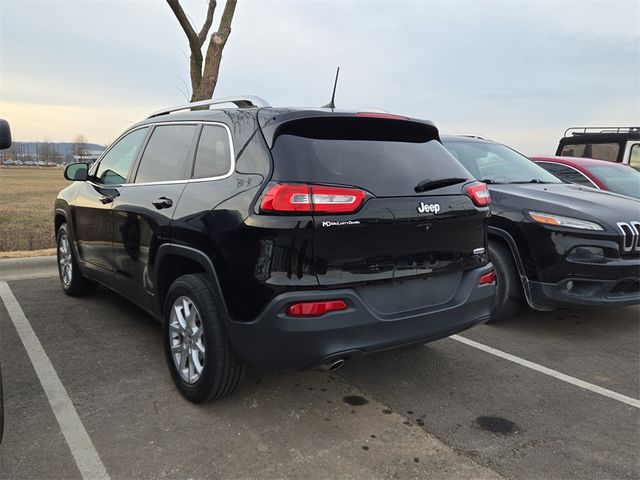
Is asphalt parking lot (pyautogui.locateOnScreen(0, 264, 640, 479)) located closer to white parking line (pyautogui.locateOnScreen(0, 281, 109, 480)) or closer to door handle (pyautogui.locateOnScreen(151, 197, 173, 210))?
white parking line (pyautogui.locateOnScreen(0, 281, 109, 480))

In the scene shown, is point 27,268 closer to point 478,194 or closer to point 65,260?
point 65,260

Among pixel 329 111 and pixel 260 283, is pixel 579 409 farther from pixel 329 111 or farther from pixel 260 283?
pixel 329 111

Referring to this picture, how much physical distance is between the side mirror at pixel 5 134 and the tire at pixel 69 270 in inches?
93.1

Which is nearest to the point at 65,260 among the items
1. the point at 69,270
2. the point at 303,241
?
the point at 69,270

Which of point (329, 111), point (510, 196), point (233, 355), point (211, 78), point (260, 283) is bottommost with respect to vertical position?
point (233, 355)

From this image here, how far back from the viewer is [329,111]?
2807mm

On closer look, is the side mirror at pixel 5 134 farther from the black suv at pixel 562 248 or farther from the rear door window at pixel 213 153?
the black suv at pixel 562 248

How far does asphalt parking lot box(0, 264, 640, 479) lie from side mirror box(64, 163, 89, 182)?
1.41m

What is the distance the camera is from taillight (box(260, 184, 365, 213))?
8.00 feet

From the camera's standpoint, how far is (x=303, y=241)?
2.44 metres

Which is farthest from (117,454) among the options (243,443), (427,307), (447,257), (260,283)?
(447,257)

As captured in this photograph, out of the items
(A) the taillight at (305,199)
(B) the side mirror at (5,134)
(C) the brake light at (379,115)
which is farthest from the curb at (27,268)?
(C) the brake light at (379,115)

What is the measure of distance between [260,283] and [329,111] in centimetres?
106

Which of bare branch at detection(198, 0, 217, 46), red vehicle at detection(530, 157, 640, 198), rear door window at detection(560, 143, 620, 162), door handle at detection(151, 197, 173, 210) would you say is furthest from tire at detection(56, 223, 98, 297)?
rear door window at detection(560, 143, 620, 162)
